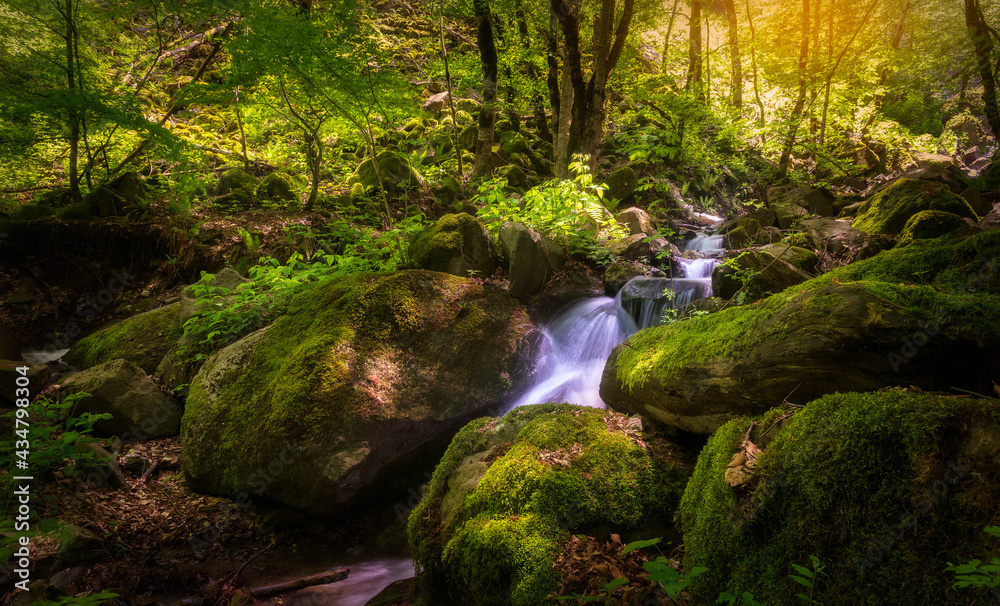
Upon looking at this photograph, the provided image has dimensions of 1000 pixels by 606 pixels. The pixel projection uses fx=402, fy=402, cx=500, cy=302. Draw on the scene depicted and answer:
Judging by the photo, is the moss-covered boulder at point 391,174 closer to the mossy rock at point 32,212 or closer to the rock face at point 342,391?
the mossy rock at point 32,212

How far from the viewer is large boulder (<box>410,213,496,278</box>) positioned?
6316 millimetres

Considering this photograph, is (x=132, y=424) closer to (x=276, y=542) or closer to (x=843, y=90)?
(x=276, y=542)

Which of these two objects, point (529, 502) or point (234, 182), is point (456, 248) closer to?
point (529, 502)

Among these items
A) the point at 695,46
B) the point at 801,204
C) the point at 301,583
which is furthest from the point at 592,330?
the point at 695,46

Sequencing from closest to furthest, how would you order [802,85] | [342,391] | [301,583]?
[301,583] < [342,391] < [802,85]

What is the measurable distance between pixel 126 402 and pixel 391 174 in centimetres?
876

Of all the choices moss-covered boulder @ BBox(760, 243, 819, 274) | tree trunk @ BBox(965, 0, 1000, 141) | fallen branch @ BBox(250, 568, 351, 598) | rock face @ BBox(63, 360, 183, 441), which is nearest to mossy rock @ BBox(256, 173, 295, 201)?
rock face @ BBox(63, 360, 183, 441)

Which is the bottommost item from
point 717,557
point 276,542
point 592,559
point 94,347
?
point 276,542

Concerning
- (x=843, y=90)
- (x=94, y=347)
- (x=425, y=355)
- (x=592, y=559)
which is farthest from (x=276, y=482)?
(x=843, y=90)

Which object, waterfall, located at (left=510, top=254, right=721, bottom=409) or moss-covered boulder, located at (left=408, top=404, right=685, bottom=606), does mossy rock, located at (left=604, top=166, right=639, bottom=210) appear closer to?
waterfall, located at (left=510, top=254, right=721, bottom=409)

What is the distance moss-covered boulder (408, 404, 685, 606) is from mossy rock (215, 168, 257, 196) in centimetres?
1049

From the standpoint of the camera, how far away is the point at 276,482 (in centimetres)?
375

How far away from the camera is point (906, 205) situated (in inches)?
238

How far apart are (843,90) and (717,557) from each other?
13.9m
